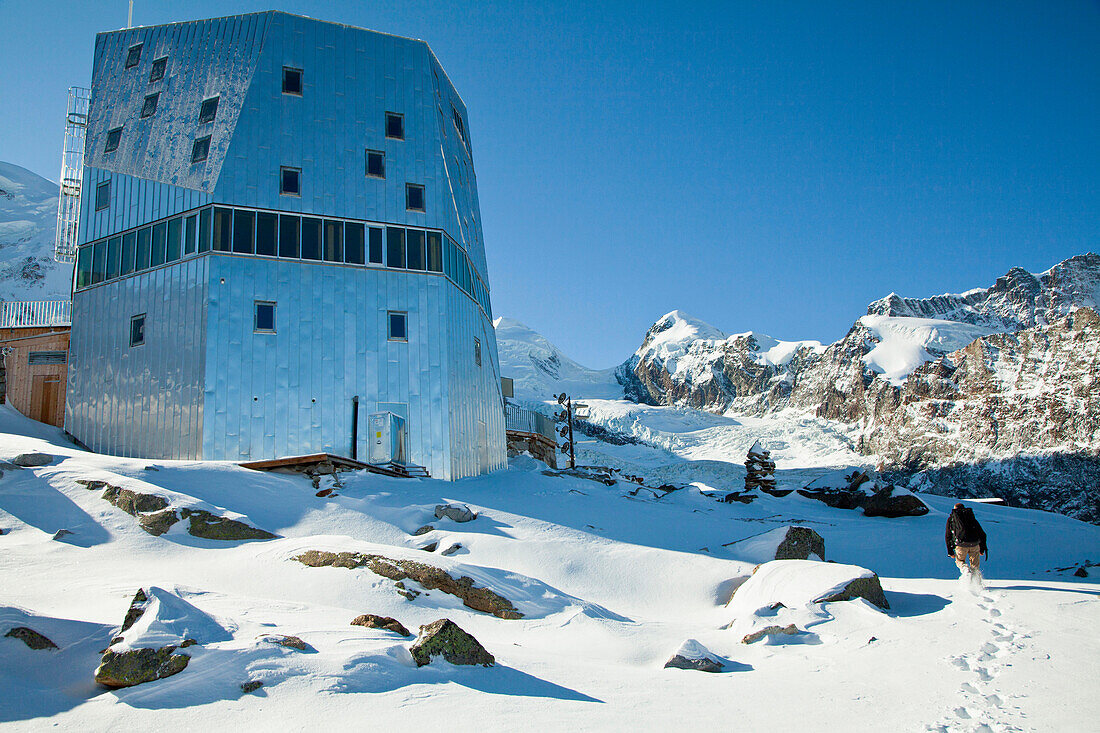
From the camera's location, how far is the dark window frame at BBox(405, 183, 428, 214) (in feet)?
89.8

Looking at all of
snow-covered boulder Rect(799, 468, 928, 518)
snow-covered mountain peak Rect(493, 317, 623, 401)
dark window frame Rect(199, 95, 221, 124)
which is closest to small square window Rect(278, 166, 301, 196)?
dark window frame Rect(199, 95, 221, 124)

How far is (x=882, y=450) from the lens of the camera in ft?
416

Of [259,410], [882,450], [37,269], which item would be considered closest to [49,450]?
[259,410]

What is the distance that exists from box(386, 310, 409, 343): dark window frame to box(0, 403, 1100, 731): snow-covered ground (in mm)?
6836

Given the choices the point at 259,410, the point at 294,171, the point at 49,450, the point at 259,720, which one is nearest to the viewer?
the point at 259,720

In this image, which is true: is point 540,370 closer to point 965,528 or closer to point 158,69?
point 158,69

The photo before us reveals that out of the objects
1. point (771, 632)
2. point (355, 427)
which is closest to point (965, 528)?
point (771, 632)

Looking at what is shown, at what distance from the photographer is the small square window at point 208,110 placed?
88.7 ft

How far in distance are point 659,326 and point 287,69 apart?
176652 mm

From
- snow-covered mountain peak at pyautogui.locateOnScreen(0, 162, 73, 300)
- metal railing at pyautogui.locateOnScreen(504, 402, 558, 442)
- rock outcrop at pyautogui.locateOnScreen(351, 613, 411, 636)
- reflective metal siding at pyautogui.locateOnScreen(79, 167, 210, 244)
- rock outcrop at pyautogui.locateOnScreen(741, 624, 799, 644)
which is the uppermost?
snow-covered mountain peak at pyautogui.locateOnScreen(0, 162, 73, 300)

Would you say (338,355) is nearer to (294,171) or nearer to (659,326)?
(294,171)

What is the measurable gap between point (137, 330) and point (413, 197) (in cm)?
1124

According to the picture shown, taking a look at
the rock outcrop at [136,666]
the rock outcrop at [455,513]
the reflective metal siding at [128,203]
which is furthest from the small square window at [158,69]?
the rock outcrop at [136,666]

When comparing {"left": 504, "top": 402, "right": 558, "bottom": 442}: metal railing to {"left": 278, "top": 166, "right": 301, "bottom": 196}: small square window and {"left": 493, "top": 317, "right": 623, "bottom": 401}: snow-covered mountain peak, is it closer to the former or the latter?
{"left": 278, "top": 166, "right": 301, "bottom": 196}: small square window
